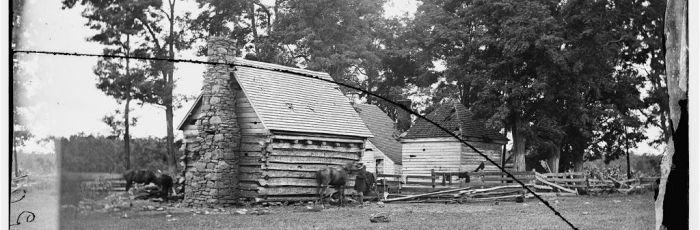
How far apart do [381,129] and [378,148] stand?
1.58 meters

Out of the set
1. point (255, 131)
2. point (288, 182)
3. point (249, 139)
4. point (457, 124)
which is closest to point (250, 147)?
point (249, 139)

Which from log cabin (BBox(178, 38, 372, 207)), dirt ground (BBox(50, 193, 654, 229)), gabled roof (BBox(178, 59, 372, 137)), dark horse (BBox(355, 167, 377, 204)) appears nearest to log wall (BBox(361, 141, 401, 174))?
dark horse (BBox(355, 167, 377, 204))

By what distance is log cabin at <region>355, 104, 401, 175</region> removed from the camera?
3262cm

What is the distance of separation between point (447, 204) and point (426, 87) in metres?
11.5

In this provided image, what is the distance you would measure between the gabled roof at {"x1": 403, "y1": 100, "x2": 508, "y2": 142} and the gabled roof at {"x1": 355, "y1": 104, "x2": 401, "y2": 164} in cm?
345

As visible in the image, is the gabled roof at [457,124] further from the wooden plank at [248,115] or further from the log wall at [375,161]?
the wooden plank at [248,115]

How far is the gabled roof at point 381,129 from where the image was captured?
32688 millimetres

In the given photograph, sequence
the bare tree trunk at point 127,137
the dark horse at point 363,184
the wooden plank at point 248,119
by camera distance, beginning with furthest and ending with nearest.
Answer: the dark horse at point 363,184 < the wooden plank at point 248,119 < the bare tree trunk at point 127,137

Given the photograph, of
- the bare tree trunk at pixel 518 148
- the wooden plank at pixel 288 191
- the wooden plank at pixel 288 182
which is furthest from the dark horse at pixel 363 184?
the bare tree trunk at pixel 518 148

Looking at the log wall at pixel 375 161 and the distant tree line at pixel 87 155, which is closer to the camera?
the distant tree line at pixel 87 155

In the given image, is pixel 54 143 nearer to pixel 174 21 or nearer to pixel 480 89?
pixel 174 21

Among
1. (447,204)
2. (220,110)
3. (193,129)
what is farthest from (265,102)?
(447,204)

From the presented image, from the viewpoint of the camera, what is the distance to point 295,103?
18.0m

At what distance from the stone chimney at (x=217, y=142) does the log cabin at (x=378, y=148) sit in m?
15.1
